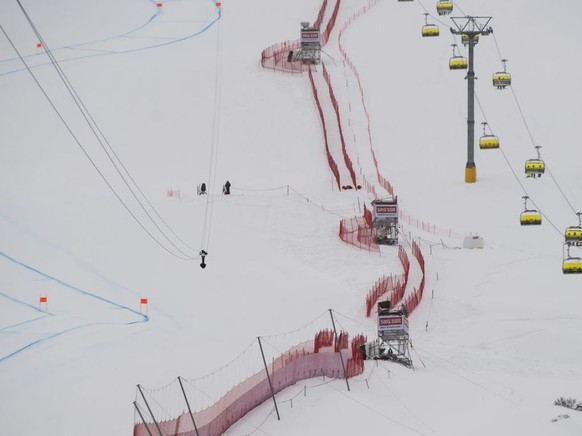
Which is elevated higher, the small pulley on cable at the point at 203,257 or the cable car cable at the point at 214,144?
the cable car cable at the point at 214,144

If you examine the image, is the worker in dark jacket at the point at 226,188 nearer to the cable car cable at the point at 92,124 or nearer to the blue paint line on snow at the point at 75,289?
the cable car cable at the point at 92,124

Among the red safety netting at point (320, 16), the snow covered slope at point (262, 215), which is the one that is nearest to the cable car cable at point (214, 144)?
the snow covered slope at point (262, 215)

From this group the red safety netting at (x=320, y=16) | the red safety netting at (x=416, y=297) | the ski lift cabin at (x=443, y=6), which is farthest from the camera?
the red safety netting at (x=320, y=16)

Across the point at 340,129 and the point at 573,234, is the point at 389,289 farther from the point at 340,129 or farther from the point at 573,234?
the point at 340,129

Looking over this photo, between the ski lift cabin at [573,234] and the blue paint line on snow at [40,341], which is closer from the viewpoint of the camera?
the blue paint line on snow at [40,341]

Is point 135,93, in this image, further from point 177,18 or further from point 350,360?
point 350,360

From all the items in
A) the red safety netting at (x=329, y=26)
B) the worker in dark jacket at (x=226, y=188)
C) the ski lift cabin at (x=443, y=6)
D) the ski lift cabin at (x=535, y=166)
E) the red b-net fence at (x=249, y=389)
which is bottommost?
the red b-net fence at (x=249, y=389)
